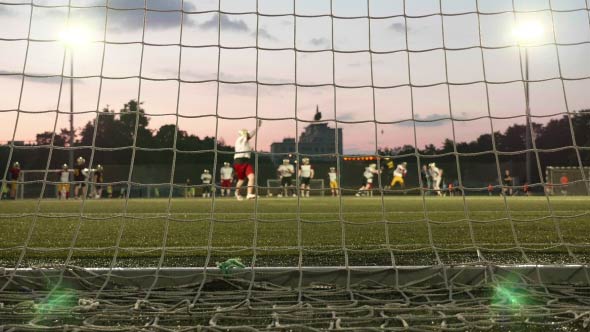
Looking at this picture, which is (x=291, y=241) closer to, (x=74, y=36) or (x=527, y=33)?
(x=74, y=36)

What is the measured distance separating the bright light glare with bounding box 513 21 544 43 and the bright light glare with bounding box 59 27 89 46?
3104 mm

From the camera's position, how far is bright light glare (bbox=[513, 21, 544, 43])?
12.2 ft

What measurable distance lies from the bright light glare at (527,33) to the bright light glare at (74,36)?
10.2 ft

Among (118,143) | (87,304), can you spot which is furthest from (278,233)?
(118,143)

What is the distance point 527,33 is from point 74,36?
3317mm

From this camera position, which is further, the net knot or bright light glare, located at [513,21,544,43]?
bright light glare, located at [513,21,544,43]

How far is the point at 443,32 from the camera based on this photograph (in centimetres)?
363

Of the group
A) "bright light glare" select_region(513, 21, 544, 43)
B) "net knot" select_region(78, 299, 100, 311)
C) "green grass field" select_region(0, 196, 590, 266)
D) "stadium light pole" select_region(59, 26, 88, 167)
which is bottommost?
"net knot" select_region(78, 299, 100, 311)

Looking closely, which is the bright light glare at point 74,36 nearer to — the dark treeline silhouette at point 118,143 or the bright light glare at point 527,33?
the dark treeline silhouette at point 118,143

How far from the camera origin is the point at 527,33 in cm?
376

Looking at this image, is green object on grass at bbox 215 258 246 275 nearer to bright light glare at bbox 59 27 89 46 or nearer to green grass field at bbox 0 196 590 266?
green grass field at bbox 0 196 590 266

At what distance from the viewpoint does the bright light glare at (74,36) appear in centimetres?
355

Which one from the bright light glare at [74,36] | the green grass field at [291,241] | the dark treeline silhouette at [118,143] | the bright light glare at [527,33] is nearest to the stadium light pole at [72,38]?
the bright light glare at [74,36]

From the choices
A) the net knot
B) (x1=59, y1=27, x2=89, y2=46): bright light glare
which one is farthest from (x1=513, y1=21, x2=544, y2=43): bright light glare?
the net knot
